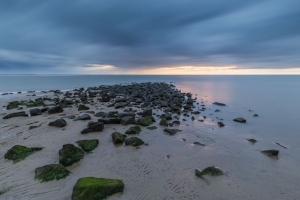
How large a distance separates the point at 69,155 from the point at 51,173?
3.95ft

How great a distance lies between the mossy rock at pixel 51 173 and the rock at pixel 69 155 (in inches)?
23.3

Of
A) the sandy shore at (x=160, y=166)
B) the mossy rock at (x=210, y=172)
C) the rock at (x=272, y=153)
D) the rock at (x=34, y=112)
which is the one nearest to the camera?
the sandy shore at (x=160, y=166)

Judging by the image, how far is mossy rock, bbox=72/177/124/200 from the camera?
516cm

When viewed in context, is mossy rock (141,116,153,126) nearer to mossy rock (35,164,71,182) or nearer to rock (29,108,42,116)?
mossy rock (35,164,71,182)

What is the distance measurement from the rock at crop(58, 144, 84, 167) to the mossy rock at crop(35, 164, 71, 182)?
59cm

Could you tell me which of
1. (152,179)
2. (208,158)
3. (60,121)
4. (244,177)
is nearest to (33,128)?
(60,121)

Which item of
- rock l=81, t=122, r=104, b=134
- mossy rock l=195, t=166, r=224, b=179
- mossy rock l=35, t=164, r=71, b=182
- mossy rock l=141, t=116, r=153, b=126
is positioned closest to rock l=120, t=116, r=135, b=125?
mossy rock l=141, t=116, r=153, b=126

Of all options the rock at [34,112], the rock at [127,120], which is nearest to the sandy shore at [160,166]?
the rock at [127,120]

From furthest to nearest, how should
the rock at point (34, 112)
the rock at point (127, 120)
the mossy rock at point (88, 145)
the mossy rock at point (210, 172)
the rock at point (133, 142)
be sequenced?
the rock at point (34, 112)
the rock at point (127, 120)
the rock at point (133, 142)
the mossy rock at point (88, 145)
the mossy rock at point (210, 172)

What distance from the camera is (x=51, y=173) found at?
646 cm

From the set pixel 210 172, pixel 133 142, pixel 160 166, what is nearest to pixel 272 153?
pixel 210 172

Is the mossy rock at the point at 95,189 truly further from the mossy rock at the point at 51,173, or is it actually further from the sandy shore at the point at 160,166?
the mossy rock at the point at 51,173

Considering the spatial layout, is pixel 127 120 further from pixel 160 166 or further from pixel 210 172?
pixel 210 172

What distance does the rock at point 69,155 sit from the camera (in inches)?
287
